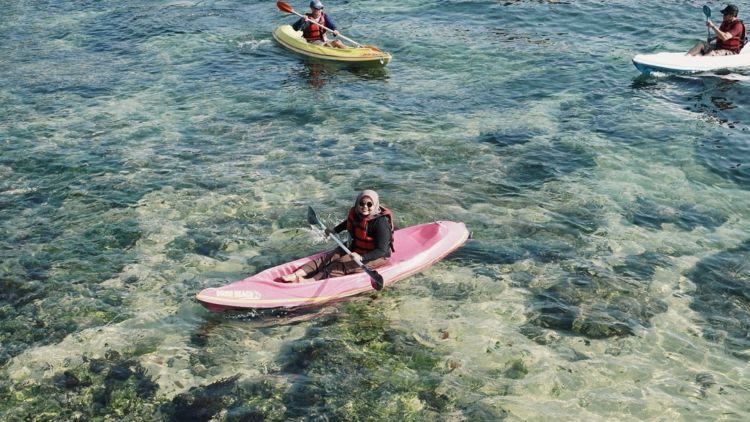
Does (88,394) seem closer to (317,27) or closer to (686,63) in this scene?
(317,27)

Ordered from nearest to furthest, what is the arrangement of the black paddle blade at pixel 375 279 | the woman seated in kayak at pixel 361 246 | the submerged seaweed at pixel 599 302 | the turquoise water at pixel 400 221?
the turquoise water at pixel 400 221
the submerged seaweed at pixel 599 302
the black paddle blade at pixel 375 279
the woman seated in kayak at pixel 361 246

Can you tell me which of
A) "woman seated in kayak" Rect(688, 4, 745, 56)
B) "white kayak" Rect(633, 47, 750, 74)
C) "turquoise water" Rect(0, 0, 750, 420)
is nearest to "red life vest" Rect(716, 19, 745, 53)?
"woman seated in kayak" Rect(688, 4, 745, 56)

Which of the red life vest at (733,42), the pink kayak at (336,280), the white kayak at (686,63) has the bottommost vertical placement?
the pink kayak at (336,280)

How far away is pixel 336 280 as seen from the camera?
9.67m

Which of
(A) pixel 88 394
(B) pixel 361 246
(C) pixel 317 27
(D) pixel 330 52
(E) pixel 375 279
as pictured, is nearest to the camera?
(A) pixel 88 394

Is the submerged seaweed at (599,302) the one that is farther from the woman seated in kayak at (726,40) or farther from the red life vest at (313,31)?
the red life vest at (313,31)

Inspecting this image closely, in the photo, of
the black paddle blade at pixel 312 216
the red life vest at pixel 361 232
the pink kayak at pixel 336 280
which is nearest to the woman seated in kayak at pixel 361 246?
the red life vest at pixel 361 232

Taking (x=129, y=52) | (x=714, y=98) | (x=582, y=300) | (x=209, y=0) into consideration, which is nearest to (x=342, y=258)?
(x=582, y=300)

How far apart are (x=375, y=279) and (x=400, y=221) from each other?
2.84 m

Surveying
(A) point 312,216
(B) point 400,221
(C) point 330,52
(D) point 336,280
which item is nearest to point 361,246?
(D) point 336,280

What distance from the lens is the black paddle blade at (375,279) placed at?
951 centimetres

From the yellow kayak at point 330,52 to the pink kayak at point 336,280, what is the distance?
9457mm

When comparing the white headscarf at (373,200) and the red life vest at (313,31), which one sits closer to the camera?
the white headscarf at (373,200)

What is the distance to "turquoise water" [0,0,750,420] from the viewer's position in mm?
8406
